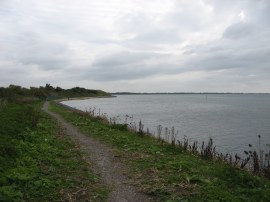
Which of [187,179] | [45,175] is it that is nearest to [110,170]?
[45,175]

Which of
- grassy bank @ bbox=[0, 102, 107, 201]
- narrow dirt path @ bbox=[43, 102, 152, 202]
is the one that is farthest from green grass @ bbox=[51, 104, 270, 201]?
grassy bank @ bbox=[0, 102, 107, 201]

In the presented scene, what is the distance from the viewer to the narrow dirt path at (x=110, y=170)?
27.7 ft

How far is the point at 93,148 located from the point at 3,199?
307 inches

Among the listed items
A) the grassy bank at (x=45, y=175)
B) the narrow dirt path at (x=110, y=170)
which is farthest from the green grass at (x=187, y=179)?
the grassy bank at (x=45, y=175)

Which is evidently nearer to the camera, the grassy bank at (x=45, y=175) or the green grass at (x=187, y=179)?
the grassy bank at (x=45, y=175)

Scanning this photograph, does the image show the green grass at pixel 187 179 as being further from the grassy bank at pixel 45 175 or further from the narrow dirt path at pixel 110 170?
the grassy bank at pixel 45 175

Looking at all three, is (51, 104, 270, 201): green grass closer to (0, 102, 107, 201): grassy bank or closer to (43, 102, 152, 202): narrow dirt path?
(43, 102, 152, 202): narrow dirt path

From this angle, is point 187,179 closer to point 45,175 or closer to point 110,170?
point 110,170

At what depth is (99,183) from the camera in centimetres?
945

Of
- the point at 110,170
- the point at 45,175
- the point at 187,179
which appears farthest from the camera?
the point at 110,170

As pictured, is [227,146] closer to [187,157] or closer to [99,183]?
[187,157]

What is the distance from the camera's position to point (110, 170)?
36.1 feet

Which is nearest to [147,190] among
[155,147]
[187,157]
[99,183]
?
[99,183]

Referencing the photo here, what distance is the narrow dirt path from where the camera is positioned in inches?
332
